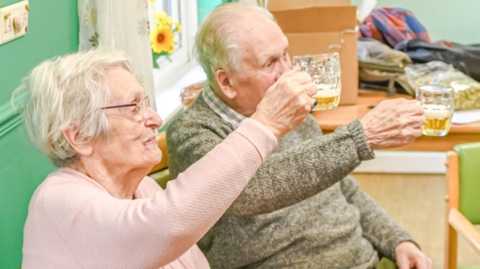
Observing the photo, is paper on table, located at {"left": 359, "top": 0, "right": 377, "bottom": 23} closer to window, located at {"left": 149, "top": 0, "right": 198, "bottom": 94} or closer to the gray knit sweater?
window, located at {"left": 149, "top": 0, "right": 198, "bottom": 94}

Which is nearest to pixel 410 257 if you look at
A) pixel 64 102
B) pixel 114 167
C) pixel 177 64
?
pixel 114 167

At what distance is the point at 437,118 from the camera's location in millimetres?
1186

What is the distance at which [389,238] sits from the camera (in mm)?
1557

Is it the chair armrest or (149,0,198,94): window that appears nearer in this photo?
the chair armrest

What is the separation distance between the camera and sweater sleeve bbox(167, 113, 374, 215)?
1111 mm

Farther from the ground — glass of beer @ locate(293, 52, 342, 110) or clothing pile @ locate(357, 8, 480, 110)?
glass of beer @ locate(293, 52, 342, 110)

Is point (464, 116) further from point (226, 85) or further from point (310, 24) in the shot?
point (226, 85)

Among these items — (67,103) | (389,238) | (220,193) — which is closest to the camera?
(220,193)

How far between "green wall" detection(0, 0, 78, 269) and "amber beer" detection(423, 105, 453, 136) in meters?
1.03

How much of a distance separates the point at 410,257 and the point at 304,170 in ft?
2.01

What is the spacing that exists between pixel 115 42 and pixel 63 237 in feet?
3.26

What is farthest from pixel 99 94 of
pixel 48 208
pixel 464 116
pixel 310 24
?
pixel 464 116

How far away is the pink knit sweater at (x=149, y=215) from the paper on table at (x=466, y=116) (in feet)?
5.66

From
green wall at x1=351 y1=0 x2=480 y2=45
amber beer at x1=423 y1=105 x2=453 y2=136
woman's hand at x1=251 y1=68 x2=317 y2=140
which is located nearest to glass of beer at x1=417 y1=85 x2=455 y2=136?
amber beer at x1=423 y1=105 x2=453 y2=136
